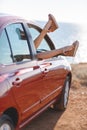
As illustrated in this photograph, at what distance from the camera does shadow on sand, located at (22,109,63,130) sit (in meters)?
Result: 7.47

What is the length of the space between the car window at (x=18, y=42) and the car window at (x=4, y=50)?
5.7 inches

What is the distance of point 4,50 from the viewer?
18.7 ft

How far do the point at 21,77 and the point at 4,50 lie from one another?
0.42m

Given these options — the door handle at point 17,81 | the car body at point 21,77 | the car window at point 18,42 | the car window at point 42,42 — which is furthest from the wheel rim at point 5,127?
the car window at point 42,42

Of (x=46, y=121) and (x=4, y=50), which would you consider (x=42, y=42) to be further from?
(x=4, y=50)

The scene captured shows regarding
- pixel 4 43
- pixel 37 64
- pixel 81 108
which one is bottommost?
pixel 81 108

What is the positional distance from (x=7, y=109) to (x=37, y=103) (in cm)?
121

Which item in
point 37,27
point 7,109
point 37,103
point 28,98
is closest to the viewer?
point 7,109

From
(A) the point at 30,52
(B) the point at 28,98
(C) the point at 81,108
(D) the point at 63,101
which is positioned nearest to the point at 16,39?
(A) the point at 30,52

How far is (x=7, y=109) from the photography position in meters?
5.41

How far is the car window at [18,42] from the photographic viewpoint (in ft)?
19.7

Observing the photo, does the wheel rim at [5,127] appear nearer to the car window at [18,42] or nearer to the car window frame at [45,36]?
the car window at [18,42]

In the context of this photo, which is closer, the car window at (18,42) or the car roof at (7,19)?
the car roof at (7,19)

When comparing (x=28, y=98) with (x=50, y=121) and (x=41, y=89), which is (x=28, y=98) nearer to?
(x=41, y=89)
